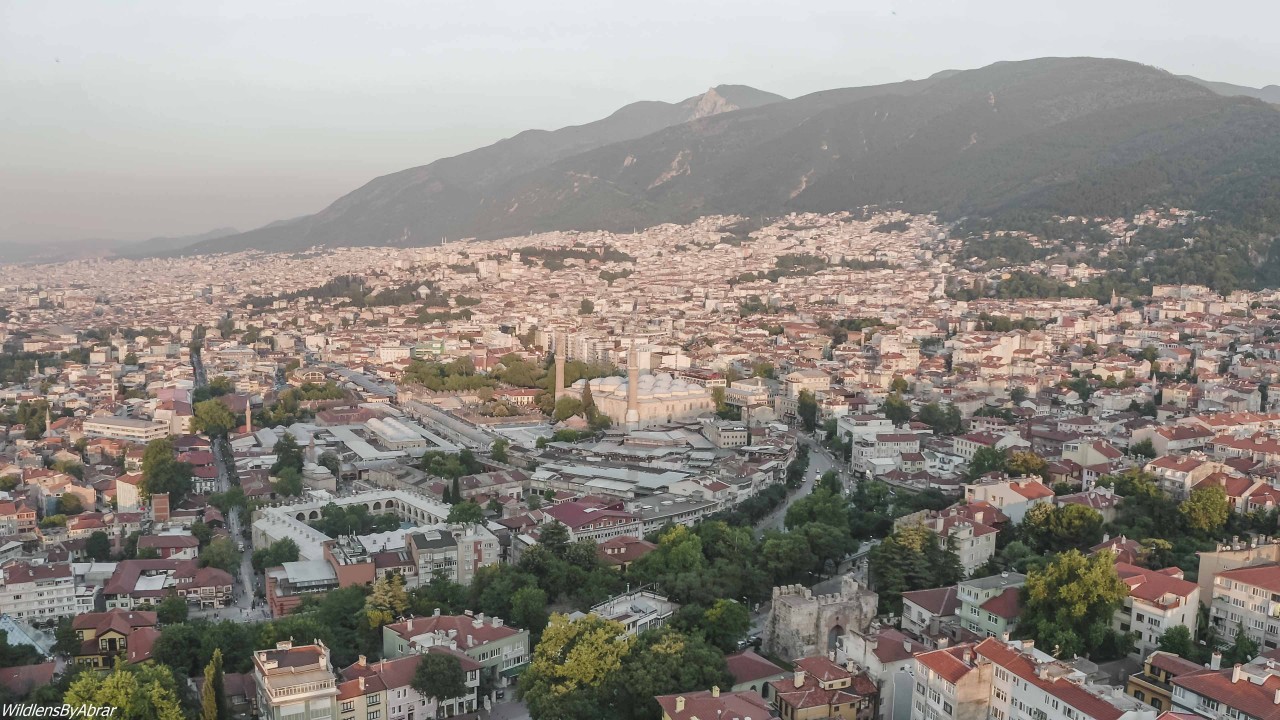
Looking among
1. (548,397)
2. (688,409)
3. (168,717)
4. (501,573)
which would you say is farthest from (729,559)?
(548,397)

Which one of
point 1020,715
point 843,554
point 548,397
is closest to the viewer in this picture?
point 1020,715

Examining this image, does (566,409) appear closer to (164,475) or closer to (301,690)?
(164,475)

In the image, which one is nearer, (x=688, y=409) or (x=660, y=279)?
(x=688, y=409)

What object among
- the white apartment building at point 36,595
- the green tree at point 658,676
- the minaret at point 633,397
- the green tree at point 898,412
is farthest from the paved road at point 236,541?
the green tree at point 898,412

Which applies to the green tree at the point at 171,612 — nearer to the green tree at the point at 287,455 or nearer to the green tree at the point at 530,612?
the green tree at the point at 530,612

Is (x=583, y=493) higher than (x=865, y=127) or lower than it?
lower

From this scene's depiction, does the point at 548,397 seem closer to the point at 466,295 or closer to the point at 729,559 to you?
the point at 729,559

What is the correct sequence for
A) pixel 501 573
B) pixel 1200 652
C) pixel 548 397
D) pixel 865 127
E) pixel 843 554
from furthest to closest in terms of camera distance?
pixel 865 127 → pixel 548 397 → pixel 843 554 → pixel 501 573 → pixel 1200 652
